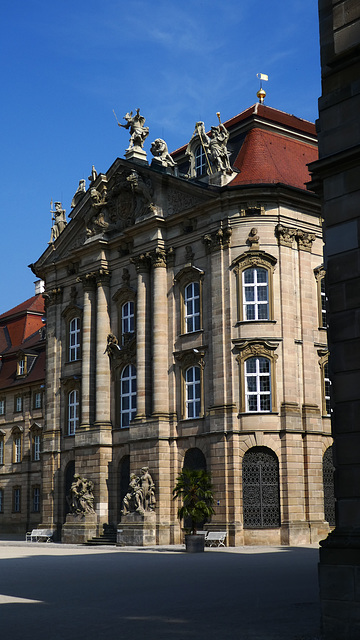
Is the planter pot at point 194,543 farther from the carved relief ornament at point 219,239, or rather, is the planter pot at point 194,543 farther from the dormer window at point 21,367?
the dormer window at point 21,367

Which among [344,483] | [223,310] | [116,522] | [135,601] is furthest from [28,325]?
[344,483]

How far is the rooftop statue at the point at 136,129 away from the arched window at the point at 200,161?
4299mm

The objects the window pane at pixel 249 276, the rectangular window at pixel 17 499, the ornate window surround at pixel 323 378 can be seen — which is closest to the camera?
the window pane at pixel 249 276

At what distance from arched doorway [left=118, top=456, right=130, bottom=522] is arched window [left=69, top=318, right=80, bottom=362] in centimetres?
734

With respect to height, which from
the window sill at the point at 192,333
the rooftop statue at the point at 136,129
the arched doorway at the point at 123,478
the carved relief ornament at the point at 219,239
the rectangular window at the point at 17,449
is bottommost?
the arched doorway at the point at 123,478

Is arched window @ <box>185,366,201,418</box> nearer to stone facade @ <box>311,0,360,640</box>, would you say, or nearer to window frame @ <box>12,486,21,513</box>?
stone facade @ <box>311,0,360,640</box>

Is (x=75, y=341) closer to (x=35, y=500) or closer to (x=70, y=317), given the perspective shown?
(x=70, y=317)

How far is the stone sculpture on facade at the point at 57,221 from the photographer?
5419 centimetres

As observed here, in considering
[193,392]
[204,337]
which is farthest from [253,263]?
[193,392]

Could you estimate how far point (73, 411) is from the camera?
50.0m

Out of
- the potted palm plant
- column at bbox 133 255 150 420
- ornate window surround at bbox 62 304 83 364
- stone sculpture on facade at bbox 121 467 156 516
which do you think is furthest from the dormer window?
the potted palm plant

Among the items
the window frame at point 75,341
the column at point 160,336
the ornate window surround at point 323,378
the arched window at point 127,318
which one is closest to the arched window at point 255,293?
the ornate window surround at point 323,378

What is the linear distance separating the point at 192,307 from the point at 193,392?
168 inches

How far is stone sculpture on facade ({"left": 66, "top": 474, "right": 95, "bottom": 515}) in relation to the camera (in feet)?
150
